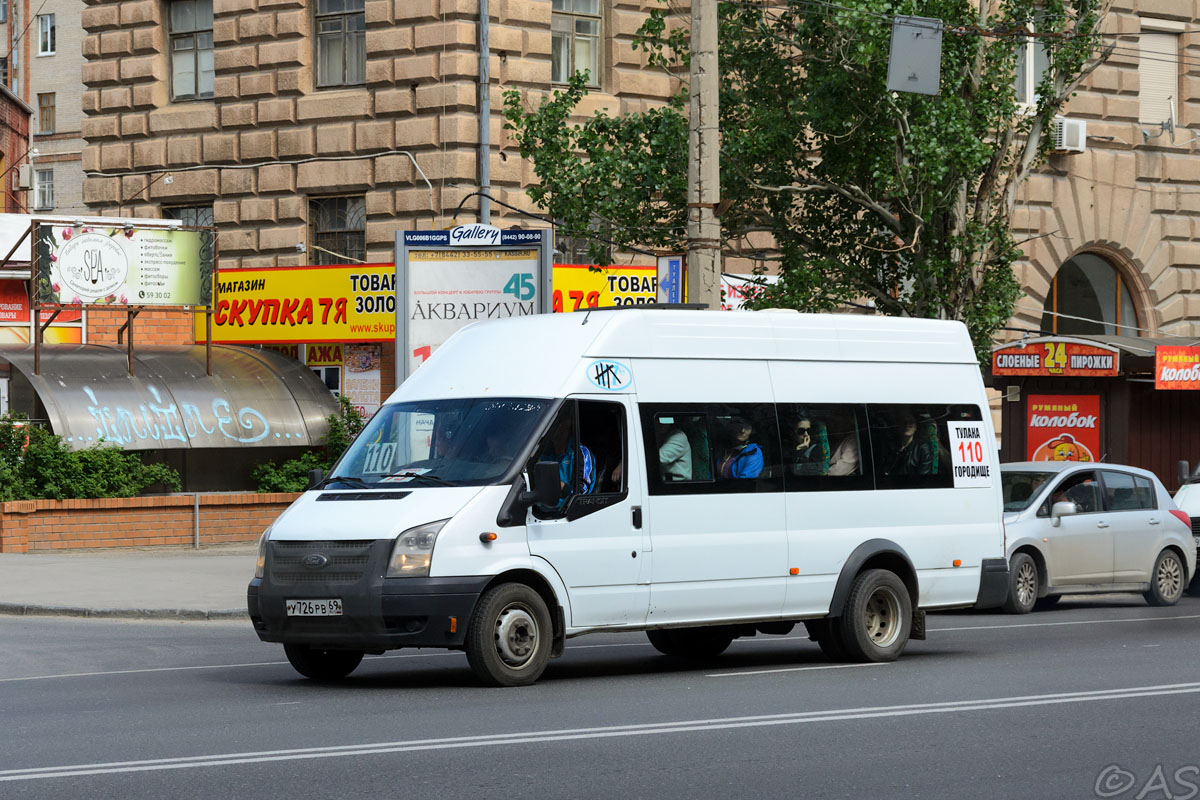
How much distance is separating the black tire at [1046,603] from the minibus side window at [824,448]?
655 cm

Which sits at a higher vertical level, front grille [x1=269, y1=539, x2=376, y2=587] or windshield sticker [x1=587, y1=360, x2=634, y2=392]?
windshield sticker [x1=587, y1=360, x2=634, y2=392]

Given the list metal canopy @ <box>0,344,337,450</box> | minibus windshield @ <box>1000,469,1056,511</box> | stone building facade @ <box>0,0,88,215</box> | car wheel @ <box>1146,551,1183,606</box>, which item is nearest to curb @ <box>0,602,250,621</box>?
metal canopy @ <box>0,344,337,450</box>

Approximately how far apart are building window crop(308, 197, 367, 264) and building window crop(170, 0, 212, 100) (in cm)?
296

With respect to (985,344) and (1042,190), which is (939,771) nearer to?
(985,344)

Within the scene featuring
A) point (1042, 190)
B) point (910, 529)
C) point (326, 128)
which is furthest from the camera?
point (1042, 190)

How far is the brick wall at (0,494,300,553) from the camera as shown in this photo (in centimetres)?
2275

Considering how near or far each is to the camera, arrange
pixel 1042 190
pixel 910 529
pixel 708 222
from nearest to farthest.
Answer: pixel 910 529 < pixel 708 222 < pixel 1042 190

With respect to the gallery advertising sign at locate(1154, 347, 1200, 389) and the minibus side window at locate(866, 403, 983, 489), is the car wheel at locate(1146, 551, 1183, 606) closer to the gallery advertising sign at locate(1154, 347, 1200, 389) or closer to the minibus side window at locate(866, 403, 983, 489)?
the minibus side window at locate(866, 403, 983, 489)

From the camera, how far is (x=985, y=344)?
2288 centimetres

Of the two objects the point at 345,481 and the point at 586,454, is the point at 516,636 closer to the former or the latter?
the point at 586,454

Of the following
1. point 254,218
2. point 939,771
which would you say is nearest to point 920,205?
point 254,218

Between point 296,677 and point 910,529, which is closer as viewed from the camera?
point 296,677

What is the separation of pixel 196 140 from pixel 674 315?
59.3 feet

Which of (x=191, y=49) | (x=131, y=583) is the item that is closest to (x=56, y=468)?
(x=131, y=583)
